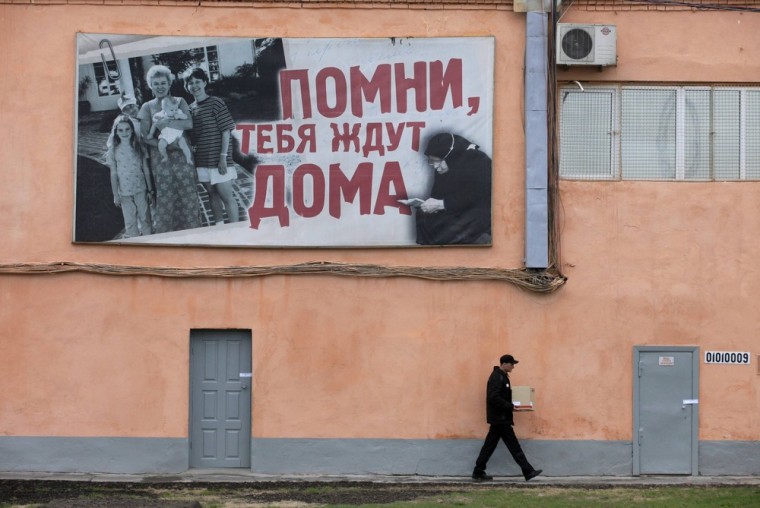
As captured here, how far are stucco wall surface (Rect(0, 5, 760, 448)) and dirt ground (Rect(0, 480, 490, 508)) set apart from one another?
107 centimetres

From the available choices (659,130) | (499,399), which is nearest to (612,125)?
(659,130)

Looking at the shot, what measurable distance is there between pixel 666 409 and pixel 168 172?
26.4 feet

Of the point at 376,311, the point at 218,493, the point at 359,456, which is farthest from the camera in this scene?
the point at 376,311

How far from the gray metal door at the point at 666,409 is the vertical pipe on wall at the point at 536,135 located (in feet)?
7.68

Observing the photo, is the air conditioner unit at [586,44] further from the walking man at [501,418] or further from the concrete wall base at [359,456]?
the concrete wall base at [359,456]

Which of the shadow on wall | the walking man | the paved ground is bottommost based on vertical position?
the paved ground

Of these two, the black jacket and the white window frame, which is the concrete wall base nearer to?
the black jacket

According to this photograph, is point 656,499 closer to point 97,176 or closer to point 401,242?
point 401,242

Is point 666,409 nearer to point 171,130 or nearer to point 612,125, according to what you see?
point 612,125

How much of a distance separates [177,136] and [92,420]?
4311 mm

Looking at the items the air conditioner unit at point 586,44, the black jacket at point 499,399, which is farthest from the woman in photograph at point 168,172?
the air conditioner unit at point 586,44

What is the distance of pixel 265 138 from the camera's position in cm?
1773

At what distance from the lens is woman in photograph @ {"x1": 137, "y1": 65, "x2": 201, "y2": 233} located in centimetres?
1770

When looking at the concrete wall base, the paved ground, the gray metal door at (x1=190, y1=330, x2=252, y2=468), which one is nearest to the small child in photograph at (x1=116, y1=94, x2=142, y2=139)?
the gray metal door at (x1=190, y1=330, x2=252, y2=468)
